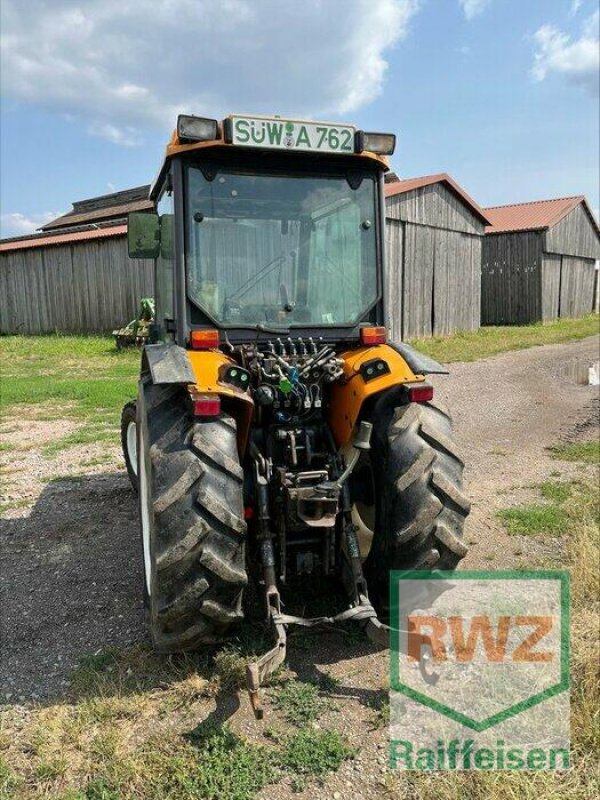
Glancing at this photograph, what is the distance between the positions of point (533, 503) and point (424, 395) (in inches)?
108

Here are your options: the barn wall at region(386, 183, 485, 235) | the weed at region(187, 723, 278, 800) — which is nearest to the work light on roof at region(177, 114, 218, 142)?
the weed at region(187, 723, 278, 800)

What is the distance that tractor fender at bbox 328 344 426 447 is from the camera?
3.39 m

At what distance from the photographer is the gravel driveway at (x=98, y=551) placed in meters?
3.41

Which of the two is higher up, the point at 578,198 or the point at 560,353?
the point at 578,198

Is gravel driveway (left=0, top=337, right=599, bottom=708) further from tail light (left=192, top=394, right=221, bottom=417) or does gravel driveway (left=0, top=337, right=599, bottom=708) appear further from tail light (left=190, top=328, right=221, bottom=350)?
tail light (left=190, top=328, right=221, bottom=350)

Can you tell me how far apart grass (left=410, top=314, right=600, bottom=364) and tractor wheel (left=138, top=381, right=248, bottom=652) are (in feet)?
40.3

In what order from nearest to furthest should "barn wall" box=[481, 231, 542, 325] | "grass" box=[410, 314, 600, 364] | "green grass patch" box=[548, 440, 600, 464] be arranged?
"green grass patch" box=[548, 440, 600, 464], "grass" box=[410, 314, 600, 364], "barn wall" box=[481, 231, 542, 325]

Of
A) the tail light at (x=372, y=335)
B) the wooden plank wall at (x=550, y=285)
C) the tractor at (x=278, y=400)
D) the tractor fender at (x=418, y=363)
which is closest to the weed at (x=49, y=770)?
the tractor at (x=278, y=400)

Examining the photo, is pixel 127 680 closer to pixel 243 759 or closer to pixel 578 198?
pixel 243 759

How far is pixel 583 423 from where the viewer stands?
8.43m

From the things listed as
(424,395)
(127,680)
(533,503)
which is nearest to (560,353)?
(533,503)

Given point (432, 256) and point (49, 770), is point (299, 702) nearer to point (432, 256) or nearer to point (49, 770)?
point (49, 770)

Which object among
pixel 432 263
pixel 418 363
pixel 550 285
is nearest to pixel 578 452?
pixel 418 363

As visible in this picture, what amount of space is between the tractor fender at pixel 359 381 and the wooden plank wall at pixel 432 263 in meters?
12.8
